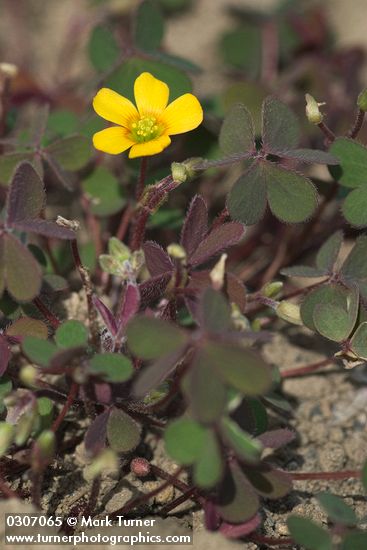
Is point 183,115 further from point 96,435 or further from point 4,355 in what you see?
point 96,435

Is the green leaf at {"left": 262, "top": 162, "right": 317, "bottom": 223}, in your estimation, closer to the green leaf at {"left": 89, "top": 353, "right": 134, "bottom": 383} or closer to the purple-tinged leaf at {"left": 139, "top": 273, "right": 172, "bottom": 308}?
the purple-tinged leaf at {"left": 139, "top": 273, "right": 172, "bottom": 308}

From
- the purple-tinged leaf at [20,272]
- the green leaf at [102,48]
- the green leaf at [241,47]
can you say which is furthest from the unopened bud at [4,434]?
the green leaf at [241,47]

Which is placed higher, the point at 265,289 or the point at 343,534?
the point at 265,289

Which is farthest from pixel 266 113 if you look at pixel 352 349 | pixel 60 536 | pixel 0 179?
pixel 60 536

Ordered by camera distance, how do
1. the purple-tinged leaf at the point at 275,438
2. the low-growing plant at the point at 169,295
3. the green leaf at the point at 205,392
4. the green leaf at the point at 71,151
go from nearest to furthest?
the green leaf at the point at 205,392, the low-growing plant at the point at 169,295, the purple-tinged leaf at the point at 275,438, the green leaf at the point at 71,151

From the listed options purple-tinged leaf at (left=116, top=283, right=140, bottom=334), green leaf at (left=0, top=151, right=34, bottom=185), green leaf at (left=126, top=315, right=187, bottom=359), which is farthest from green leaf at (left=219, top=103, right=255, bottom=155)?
green leaf at (left=126, top=315, right=187, bottom=359)

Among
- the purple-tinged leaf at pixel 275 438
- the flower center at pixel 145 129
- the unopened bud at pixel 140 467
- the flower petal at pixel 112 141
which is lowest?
the unopened bud at pixel 140 467

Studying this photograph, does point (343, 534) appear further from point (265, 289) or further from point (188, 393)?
point (265, 289)

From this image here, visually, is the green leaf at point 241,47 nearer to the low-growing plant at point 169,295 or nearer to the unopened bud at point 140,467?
the low-growing plant at point 169,295
